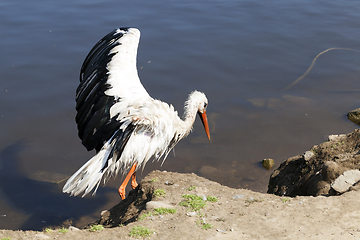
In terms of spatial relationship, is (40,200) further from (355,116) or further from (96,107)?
(355,116)

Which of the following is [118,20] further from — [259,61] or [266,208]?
[266,208]

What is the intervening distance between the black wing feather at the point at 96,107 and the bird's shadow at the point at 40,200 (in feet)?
4.91

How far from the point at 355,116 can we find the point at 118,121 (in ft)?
18.0

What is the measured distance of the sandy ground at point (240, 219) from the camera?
3.38 metres

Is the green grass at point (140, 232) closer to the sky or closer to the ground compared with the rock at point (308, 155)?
closer to the sky

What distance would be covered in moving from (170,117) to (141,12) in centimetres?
786

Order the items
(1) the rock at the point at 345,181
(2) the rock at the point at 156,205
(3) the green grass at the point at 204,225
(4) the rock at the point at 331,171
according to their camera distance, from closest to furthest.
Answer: (3) the green grass at the point at 204,225, (2) the rock at the point at 156,205, (1) the rock at the point at 345,181, (4) the rock at the point at 331,171

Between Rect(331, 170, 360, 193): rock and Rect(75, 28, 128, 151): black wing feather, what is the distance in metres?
2.55

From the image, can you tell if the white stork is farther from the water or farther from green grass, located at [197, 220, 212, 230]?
the water

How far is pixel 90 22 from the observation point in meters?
11.2

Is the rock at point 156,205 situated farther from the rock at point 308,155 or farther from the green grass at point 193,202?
the rock at point 308,155

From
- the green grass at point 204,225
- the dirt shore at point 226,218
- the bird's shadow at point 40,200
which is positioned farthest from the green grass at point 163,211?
the bird's shadow at point 40,200

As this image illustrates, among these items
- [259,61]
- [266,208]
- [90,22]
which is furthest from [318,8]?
[266,208]

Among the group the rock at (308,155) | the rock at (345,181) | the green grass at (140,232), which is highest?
the rock at (345,181)
